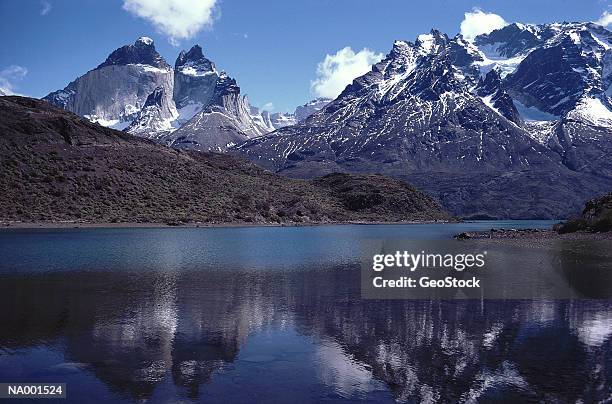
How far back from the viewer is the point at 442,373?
23391 mm

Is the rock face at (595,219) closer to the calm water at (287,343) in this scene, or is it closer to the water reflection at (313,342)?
the calm water at (287,343)

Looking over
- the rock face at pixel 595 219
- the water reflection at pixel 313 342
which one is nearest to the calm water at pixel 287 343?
the water reflection at pixel 313 342

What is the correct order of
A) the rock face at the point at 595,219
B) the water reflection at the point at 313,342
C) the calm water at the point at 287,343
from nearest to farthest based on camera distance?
the calm water at the point at 287,343, the water reflection at the point at 313,342, the rock face at the point at 595,219

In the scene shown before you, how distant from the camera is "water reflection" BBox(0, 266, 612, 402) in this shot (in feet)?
71.3

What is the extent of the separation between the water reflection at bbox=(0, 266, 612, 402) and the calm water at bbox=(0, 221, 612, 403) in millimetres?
94

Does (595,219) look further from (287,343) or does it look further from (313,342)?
(287,343)

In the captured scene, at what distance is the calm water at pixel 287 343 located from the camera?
21.4 meters

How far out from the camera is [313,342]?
28562mm

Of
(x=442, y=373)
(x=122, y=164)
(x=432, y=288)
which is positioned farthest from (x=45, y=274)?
(x=122, y=164)

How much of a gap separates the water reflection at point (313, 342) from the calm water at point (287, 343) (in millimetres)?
94

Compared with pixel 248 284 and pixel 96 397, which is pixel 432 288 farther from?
pixel 96 397

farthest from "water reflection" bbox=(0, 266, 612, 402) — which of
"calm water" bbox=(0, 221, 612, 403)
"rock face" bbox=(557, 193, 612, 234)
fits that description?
"rock face" bbox=(557, 193, 612, 234)

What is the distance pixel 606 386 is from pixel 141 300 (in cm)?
2995

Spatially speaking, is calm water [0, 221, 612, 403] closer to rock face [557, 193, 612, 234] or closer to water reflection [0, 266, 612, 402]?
water reflection [0, 266, 612, 402]
